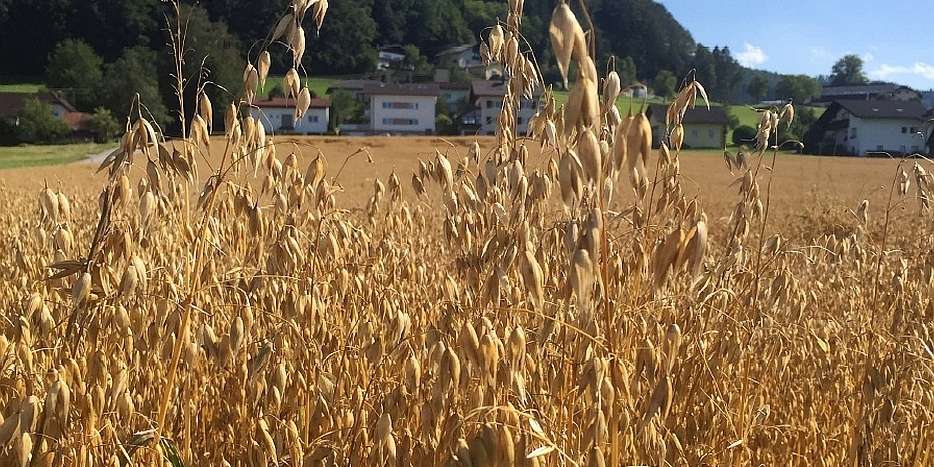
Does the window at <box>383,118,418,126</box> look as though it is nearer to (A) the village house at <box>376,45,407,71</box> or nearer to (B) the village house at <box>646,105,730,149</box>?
(B) the village house at <box>646,105,730,149</box>

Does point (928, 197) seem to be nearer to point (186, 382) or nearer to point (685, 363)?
point (685, 363)

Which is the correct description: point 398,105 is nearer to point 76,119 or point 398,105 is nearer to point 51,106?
point 76,119

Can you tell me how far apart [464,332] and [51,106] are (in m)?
62.9

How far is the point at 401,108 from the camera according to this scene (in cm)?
6569

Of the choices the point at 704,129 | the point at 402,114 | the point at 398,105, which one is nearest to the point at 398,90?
the point at 398,105

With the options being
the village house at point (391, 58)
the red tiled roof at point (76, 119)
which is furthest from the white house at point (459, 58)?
the red tiled roof at point (76, 119)

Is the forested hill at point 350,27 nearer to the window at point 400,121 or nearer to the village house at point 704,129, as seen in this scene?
the window at point 400,121

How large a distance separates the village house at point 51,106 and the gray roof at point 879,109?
57.6m

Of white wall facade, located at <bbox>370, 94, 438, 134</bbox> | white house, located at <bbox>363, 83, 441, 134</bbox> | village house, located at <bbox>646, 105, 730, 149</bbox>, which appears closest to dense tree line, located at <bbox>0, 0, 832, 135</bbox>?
village house, located at <bbox>646, 105, 730, 149</bbox>

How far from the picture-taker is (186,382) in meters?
1.74

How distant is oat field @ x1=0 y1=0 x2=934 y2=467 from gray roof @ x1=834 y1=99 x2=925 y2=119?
56.5 meters

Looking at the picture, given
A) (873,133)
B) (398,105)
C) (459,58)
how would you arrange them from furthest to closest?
(459,58), (398,105), (873,133)

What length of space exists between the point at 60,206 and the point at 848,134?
60.0 metres

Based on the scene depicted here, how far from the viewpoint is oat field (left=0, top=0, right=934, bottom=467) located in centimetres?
121
